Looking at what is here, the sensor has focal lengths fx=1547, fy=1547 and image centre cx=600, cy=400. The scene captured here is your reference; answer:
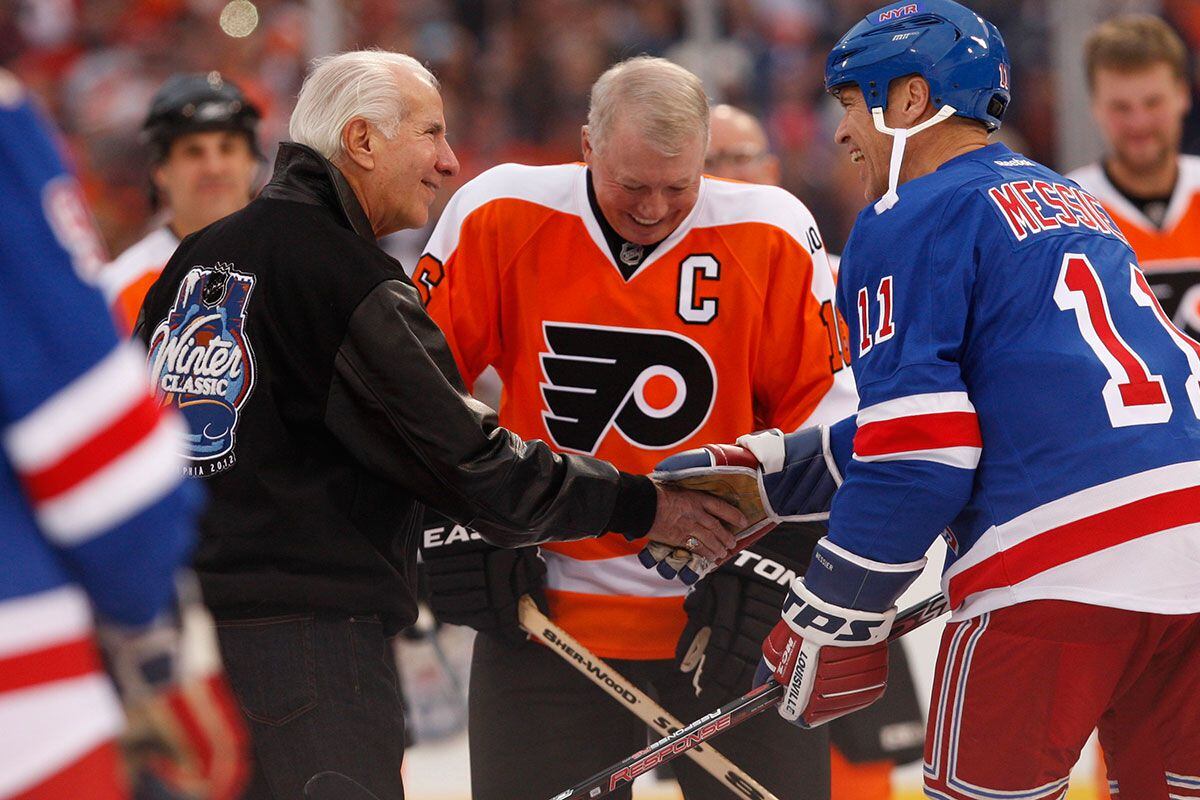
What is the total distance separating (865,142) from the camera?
2068 mm

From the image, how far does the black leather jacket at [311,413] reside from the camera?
6.30ft

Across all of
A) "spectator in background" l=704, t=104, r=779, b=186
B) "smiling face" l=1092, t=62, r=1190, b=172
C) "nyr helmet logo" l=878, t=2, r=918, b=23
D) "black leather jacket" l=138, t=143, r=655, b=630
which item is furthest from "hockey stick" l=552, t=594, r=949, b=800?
"smiling face" l=1092, t=62, r=1190, b=172

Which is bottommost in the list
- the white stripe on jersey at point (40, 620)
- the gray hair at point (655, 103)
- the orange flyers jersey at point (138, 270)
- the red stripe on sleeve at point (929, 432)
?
the red stripe on sleeve at point (929, 432)

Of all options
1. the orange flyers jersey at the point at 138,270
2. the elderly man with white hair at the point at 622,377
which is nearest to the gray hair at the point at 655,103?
the elderly man with white hair at the point at 622,377

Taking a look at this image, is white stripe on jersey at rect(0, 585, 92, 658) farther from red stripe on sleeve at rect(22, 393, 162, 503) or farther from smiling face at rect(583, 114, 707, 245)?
smiling face at rect(583, 114, 707, 245)

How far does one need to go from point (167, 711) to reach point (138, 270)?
6.90ft

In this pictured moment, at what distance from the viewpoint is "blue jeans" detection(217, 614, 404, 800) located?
6.34 ft

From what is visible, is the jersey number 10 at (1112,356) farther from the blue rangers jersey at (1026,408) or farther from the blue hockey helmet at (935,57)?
the blue hockey helmet at (935,57)

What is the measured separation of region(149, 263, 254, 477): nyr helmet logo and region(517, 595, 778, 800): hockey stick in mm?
705

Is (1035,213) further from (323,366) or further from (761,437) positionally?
(323,366)

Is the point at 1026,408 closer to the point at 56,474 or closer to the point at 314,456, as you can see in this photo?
the point at 314,456

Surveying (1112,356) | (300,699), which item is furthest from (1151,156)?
(300,699)

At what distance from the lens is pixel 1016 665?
186 cm

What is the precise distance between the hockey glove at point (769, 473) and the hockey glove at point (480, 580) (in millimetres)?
236
